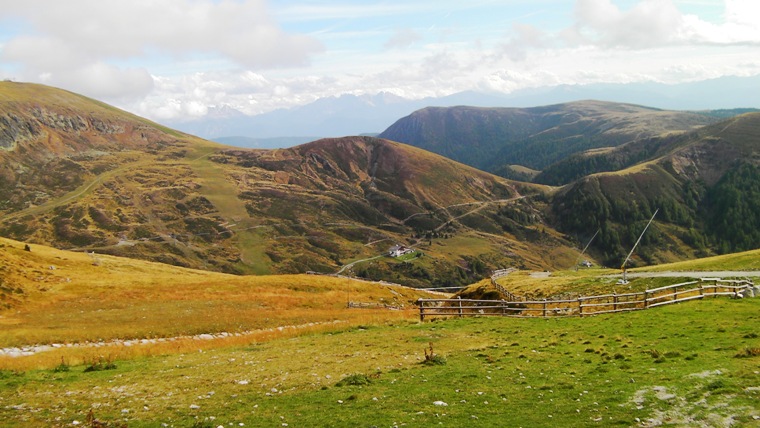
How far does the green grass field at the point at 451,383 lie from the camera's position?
48.7ft

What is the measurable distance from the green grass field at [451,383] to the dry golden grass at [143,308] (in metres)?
8.37

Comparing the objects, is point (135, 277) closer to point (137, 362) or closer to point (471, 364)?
point (137, 362)

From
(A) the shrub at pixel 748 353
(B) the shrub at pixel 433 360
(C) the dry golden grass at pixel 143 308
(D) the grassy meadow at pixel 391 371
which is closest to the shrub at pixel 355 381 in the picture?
(D) the grassy meadow at pixel 391 371

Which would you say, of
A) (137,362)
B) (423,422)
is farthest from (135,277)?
(423,422)

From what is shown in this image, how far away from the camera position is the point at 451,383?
1892 centimetres

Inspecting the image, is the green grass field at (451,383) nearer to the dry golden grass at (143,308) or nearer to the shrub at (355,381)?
the shrub at (355,381)

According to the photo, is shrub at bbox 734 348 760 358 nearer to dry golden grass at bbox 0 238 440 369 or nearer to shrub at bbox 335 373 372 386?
shrub at bbox 335 373 372 386

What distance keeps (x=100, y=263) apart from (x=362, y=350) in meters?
67.3

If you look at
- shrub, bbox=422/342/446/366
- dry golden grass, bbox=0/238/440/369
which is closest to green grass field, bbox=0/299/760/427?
shrub, bbox=422/342/446/366

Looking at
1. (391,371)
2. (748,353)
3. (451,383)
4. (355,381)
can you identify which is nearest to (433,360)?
(391,371)

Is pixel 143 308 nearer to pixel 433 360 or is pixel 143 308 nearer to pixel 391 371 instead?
pixel 391 371

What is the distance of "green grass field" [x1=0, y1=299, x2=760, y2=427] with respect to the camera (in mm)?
14844

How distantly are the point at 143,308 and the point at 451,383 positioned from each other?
39703 millimetres

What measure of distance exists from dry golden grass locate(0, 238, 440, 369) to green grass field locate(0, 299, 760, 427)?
837 cm
